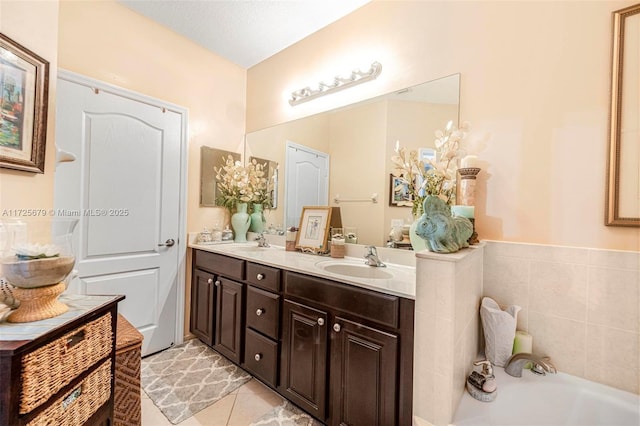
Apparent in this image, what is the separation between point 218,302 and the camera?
6.89 ft

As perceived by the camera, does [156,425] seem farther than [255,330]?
No

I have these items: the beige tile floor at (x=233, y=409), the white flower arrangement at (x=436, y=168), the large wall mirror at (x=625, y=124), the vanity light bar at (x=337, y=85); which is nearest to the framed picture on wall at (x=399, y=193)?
the white flower arrangement at (x=436, y=168)

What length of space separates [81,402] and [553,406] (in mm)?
1788

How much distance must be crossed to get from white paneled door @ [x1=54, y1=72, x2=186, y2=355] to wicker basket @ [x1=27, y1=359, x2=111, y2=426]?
49.3 inches

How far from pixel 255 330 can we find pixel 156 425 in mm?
700

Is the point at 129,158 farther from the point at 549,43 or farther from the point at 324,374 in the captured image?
the point at 549,43

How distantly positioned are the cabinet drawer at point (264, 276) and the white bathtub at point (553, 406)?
1.10 meters

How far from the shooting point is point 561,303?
1255mm

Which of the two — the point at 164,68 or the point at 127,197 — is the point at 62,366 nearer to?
the point at 127,197

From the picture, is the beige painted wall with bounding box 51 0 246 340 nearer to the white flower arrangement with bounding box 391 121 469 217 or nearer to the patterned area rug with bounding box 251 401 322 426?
the patterned area rug with bounding box 251 401 322 426

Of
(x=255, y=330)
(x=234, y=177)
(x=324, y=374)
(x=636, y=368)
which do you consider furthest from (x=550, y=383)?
(x=234, y=177)

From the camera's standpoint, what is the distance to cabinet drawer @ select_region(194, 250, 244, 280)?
1.93 metres

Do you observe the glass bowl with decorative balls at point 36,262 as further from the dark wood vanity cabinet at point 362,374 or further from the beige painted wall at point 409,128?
the beige painted wall at point 409,128

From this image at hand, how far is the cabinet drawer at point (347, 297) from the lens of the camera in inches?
46.4
